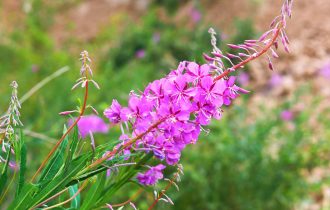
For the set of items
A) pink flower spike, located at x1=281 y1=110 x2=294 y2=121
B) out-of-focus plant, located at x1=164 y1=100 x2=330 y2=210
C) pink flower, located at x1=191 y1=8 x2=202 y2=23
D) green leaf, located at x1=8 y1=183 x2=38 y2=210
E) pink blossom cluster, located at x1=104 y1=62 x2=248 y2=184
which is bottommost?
green leaf, located at x1=8 y1=183 x2=38 y2=210

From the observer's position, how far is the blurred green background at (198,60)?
3680 millimetres

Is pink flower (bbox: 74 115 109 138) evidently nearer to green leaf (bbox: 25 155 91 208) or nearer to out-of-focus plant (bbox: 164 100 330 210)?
out-of-focus plant (bbox: 164 100 330 210)

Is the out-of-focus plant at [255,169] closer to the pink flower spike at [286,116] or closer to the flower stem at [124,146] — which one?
the pink flower spike at [286,116]

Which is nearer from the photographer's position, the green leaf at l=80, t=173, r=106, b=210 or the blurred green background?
the green leaf at l=80, t=173, r=106, b=210

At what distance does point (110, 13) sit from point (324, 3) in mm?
3091

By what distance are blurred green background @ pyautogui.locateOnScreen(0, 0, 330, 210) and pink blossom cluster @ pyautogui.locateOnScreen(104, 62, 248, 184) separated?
1.07 meters

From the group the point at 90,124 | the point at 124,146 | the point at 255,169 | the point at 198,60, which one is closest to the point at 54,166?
the point at 124,146

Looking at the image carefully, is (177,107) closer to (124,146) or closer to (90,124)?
(124,146)

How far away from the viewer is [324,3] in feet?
20.4

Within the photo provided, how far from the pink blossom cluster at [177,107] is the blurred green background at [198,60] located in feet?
3.51

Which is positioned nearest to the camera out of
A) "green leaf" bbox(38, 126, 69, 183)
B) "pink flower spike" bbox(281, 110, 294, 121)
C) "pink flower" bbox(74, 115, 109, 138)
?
"green leaf" bbox(38, 126, 69, 183)

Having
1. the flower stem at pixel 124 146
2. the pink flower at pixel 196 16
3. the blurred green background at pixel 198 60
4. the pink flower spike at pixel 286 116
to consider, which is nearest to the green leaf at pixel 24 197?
the flower stem at pixel 124 146

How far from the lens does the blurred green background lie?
3680 millimetres

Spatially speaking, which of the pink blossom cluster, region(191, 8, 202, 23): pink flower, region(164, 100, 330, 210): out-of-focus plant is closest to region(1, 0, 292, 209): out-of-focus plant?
the pink blossom cluster
